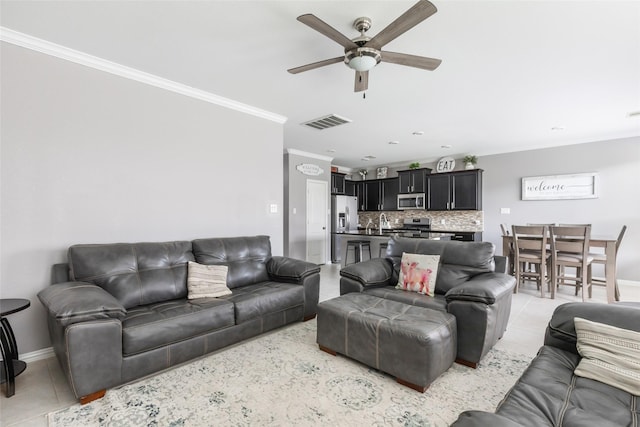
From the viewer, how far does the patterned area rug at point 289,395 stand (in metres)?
1.71

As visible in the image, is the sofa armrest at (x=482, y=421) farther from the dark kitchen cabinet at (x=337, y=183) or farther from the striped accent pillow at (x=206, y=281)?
the dark kitchen cabinet at (x=337, y=183)

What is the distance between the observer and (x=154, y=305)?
251cm

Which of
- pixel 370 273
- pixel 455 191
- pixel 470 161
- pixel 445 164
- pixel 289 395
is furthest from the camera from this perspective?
pixel 445 164

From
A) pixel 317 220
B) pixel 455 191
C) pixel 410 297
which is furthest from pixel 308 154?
pixel 410 297

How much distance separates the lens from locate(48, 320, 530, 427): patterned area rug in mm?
1712

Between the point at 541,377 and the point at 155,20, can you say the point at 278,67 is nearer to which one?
the point at 155,20

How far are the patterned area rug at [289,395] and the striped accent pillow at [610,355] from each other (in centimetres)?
68

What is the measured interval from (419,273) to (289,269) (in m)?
1.38

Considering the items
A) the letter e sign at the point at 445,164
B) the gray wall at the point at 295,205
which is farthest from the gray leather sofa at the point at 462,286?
the letter e sign at the point at 445,164

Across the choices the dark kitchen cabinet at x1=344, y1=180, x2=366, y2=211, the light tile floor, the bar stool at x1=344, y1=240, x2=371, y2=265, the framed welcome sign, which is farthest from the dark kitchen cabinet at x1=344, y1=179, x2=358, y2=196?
the framed welcome sign

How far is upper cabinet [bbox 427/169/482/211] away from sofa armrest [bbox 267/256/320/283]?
4.53m

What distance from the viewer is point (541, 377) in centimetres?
134

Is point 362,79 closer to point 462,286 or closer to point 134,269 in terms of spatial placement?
point 462,286

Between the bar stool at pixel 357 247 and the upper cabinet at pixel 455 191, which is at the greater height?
the upper cabinet at pixel 455 191
